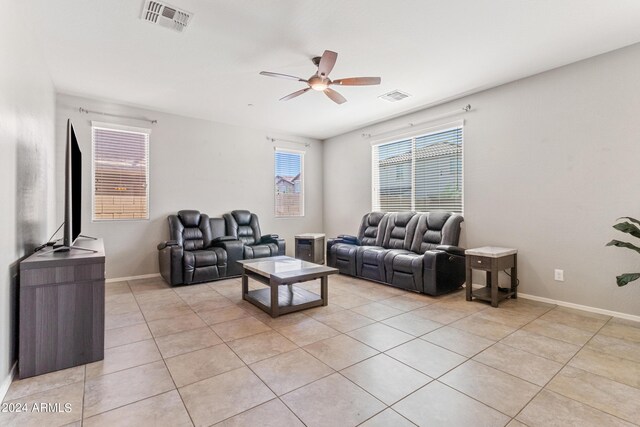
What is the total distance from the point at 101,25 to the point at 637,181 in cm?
528

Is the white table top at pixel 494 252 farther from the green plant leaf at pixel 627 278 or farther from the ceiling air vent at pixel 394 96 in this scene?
the ceiling air vent at pixel 394 96

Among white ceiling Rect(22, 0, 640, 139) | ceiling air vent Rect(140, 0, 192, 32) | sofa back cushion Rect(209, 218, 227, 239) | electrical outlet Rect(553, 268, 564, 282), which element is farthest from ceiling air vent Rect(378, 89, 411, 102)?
sofa back cushion Rect(209, 218, 227, 239)

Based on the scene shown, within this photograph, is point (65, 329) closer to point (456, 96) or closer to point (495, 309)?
point (495, 309)

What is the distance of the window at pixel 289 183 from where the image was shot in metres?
6.49

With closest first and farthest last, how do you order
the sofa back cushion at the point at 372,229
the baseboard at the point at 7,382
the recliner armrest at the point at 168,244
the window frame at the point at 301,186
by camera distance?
the baseboard at the point at 7,382, the recliner armrest at the point at 168,244, the sofa back cushion at the point at 372,229, the window frame at the point at 301,186

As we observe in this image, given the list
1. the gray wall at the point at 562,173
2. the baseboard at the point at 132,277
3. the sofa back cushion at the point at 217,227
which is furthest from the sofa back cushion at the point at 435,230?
the baseboard at the point at 132,277

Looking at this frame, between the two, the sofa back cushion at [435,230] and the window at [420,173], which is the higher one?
the window at [420,173]

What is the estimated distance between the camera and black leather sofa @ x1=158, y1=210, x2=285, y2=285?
437cm

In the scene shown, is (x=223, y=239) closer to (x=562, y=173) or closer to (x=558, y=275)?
(x=558, y=275)

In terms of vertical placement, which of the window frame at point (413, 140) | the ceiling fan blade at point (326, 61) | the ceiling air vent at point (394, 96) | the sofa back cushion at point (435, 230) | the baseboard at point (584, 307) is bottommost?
the baseboard at point (584, 307)

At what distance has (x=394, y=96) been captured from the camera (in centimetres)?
436

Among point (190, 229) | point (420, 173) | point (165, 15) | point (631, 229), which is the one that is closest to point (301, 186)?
point (190, 229)

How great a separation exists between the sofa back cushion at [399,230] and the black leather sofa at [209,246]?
1869 mm

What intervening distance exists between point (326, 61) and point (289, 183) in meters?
3.97
